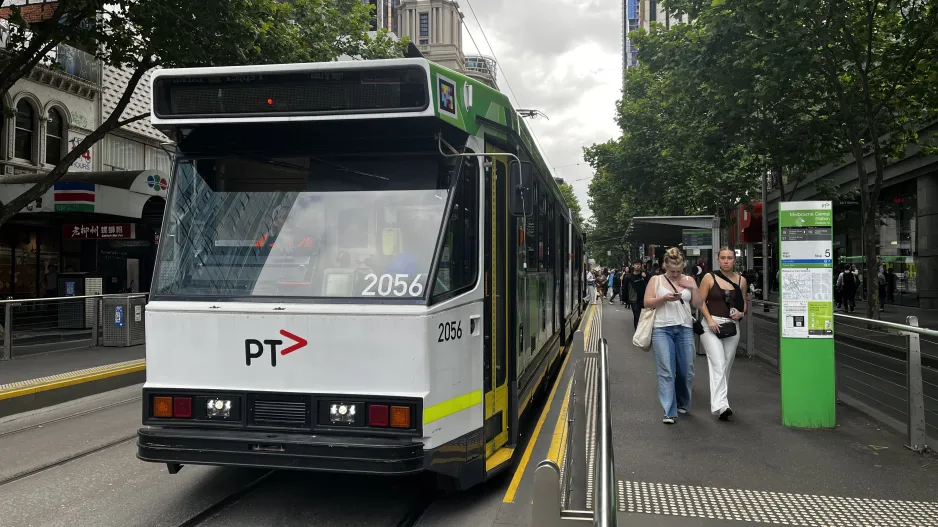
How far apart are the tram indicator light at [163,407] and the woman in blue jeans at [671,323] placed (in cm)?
456

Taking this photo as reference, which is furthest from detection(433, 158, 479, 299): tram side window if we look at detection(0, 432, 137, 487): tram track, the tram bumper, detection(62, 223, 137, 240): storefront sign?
detection(62, 223, 137, 240): storefront sign

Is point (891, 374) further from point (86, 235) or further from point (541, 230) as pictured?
point (86, 235)

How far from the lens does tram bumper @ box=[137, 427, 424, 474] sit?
413 cm

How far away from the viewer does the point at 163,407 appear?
4523 millimetres

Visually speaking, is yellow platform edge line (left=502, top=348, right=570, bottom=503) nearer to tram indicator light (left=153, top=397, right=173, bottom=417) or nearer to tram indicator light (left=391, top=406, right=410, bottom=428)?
tram indicator light (left=391, top=406, right=410, bottom=428)

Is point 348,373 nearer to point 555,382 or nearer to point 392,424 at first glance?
point 392,424

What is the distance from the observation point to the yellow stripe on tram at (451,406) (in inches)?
169

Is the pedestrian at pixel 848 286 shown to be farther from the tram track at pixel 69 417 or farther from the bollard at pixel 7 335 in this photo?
the bollard at pixel 7 335

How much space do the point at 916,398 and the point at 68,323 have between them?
13.2m

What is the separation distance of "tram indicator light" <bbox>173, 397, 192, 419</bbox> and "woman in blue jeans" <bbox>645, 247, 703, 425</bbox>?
14.7 feet

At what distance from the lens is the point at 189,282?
4.62m

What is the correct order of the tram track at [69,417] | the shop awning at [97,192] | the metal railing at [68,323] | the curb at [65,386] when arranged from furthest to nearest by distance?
the shop awning at [97,192] < the metal railing at [68,323] < the curb at [65,386] < the tram track at [69,417]

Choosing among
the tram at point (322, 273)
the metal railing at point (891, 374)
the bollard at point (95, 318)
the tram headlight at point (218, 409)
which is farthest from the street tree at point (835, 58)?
the bollard at point (95, 318)

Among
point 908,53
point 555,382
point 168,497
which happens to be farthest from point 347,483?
point 908,53
